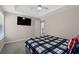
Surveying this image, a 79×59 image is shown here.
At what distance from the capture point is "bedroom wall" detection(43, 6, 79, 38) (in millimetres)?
2418

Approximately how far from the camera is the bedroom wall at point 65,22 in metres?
2.42

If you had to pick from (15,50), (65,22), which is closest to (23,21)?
(15,50)

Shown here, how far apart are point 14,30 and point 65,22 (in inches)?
96.5

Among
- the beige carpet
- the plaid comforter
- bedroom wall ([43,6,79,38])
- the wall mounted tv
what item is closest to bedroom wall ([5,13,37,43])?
the wall mounted tv

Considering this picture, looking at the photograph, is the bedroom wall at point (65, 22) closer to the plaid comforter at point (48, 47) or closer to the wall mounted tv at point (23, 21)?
the plaid comforter at point (48, 47)

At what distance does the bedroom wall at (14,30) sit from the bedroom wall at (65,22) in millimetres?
1129

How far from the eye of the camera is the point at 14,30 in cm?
321

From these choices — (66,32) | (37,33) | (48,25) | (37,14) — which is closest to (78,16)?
(66,32)

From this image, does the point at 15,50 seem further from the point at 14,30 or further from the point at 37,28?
the point at 37,28

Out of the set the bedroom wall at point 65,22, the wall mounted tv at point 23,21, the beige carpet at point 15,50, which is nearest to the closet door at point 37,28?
the wall mounted tv at point 23,21

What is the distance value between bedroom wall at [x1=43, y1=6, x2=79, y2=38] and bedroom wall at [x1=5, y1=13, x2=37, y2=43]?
113 centimetres

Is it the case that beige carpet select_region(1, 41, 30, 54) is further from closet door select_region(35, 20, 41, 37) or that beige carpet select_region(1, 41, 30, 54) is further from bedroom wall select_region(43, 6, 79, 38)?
bedroom wall select_region(43, 6, 79, 38)
